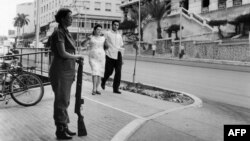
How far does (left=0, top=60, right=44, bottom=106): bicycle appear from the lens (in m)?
7.09

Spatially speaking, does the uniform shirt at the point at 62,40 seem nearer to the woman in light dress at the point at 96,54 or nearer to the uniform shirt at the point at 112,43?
the woman in light dress at the point at 96,54

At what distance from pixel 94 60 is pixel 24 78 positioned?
1.73 metres

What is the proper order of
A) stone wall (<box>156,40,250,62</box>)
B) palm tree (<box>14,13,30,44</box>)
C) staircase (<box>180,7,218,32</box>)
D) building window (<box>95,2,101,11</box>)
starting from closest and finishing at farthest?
stone wall (<box>156,40,250,62</box>), staircase (<box>180,7,218,32</box>), building window (<box>95,2,101,11</box>), palm tree (<box>14,13,30,44</box>)

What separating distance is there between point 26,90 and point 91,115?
6.76 ft

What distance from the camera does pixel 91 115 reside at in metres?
6.07

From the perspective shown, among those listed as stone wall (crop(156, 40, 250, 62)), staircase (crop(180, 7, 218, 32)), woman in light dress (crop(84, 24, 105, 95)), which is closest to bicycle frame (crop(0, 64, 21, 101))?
woman in light dress (crop(84, 24, 105, 95))

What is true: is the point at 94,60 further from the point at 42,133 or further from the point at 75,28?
the point at 75,28

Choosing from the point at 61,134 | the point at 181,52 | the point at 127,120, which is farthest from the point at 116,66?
the point at 181,52

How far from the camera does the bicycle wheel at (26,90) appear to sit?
7.04 meters

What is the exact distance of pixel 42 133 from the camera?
4840mm

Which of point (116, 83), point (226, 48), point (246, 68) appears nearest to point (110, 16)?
point (226, 48)

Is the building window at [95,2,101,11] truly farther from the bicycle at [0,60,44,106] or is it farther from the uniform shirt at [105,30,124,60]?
the bicycle at [0,60,44,106]

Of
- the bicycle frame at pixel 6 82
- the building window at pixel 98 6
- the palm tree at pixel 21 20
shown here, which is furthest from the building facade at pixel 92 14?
the bicycle frame at pixel 6 82

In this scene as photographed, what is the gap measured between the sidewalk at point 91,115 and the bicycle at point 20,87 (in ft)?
0.58
